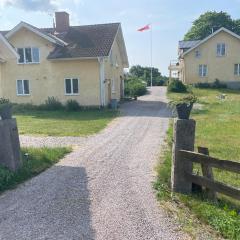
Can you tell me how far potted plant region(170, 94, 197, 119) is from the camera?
638cm

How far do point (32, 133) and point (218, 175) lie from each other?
31.1ft

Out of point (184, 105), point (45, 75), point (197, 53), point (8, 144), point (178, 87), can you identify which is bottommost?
point (8, 144)

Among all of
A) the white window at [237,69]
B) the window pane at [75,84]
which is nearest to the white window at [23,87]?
the window pane at [75,84]

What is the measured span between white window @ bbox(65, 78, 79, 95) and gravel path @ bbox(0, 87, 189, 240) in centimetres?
1604

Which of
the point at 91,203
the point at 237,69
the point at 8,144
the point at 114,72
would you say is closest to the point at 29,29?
the point at 114,72

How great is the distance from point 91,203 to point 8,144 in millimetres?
2846

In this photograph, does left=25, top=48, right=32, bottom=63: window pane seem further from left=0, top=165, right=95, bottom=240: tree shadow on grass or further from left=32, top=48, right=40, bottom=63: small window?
left=0, top=165, right=95, bottom=240: tree shadow on grass

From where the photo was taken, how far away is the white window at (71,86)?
1012 inches

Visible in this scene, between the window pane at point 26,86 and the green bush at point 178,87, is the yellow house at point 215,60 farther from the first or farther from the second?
the window pane at point 26,86

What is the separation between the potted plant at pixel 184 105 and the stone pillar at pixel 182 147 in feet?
0.43

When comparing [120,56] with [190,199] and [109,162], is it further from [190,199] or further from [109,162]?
[190,199]

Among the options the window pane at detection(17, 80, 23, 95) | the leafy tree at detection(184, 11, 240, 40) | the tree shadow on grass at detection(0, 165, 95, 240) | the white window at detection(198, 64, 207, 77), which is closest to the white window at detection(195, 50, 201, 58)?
the white window at detection(198, 64, 207, 77)

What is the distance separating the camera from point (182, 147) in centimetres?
662

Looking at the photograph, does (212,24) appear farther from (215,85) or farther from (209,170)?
(209,170)
